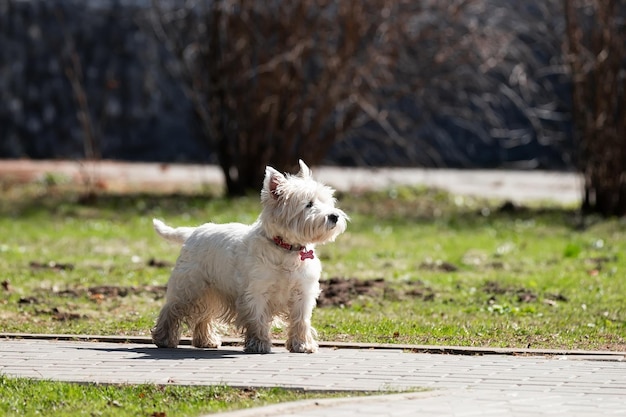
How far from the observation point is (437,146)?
93.4 feet

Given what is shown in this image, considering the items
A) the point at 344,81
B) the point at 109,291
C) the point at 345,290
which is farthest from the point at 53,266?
the point at 344,81

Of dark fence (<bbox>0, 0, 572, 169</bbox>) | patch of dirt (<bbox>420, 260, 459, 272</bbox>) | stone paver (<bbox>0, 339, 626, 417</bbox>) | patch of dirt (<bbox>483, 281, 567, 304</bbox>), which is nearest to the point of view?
stone paver (<bbox>0, 339, 626, 417</bbox>)

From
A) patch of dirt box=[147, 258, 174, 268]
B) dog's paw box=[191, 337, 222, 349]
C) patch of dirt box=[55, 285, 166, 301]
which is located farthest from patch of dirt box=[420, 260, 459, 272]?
dog's paw box=[191, 337, 222, 349]

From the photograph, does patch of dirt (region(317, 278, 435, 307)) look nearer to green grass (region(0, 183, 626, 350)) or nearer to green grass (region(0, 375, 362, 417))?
green grass (region(0, 183, 626, 350))

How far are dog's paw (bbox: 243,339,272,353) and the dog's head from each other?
742 millimetres

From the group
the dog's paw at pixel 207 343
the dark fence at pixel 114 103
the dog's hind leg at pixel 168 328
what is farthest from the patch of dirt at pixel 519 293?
the dark fence at pixel 114 103

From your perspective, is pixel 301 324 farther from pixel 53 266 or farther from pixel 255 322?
pixel 53 266

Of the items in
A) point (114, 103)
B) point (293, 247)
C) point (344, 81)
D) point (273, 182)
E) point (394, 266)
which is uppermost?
point (273, 182)

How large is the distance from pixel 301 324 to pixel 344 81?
1297 cm

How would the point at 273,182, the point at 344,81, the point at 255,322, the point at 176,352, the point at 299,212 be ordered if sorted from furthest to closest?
the point at 344,81 < the point at 176,352 < the point at 273,182 < the point at 255,322 < the point at 299,212

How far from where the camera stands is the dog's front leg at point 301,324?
9297mm

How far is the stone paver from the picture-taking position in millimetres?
7289

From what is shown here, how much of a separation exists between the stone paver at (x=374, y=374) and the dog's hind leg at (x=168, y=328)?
91 mm

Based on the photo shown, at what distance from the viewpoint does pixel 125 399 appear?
7609 millimetres
